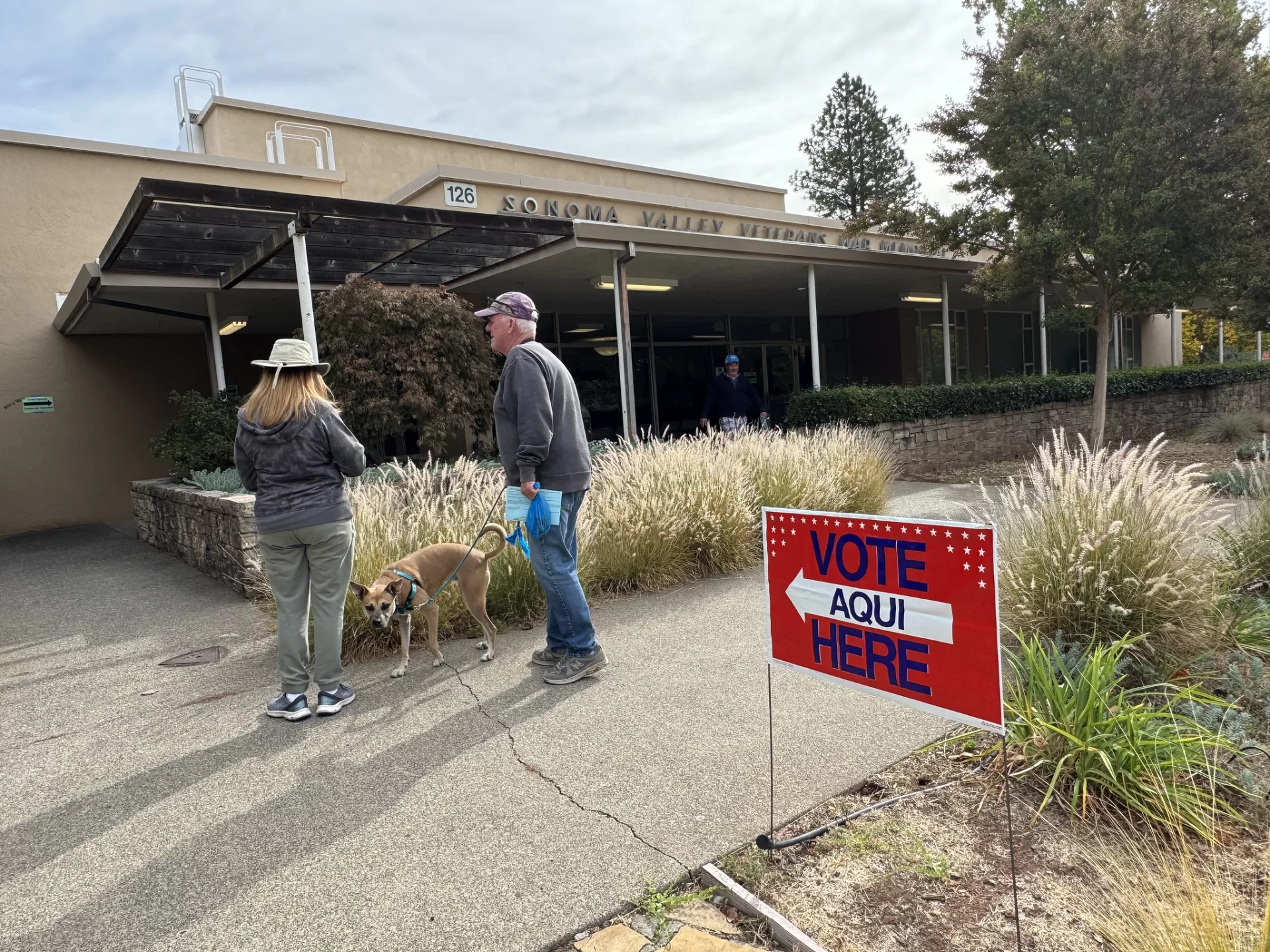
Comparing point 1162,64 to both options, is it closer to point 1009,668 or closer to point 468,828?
point 1009,668

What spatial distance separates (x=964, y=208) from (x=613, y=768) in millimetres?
12036

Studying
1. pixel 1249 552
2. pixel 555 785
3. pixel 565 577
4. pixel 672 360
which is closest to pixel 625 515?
pixel 565 577

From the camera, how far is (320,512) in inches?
144

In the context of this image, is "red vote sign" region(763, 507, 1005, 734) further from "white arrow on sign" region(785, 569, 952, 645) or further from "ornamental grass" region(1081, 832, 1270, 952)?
"ornamental grass" region(1081, 832, 1270, 952)

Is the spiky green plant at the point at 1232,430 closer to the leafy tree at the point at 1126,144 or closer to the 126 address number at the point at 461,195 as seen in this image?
the leafy tree at the point at 1126,144

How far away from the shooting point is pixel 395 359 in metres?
8.38

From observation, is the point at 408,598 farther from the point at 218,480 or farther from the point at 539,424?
the point at 218,480

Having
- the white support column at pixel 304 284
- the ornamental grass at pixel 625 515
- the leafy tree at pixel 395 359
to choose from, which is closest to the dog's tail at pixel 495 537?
the ornamental grass at pixel 625 515

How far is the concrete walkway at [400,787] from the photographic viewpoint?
2.29 meters

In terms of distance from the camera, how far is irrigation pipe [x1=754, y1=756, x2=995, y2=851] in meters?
2.43

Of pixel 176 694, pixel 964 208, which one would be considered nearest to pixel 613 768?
pixel 176 694

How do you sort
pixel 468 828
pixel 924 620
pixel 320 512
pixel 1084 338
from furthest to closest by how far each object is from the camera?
pixel 1084 338 → pixel 320 512 → pixel 468 828 → pixel 924 620

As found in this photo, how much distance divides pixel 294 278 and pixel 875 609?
34.8 ft

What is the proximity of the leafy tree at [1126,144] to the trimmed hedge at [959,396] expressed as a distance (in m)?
2.35
